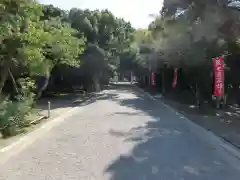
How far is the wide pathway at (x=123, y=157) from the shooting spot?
820 centimetres

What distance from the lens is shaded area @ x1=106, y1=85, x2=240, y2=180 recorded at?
8.16 meters

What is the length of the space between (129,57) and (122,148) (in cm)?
6750

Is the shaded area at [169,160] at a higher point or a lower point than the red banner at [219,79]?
lower

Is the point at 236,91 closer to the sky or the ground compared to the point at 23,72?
closer to the ground

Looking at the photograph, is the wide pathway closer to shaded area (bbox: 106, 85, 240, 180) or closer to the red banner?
shaded area (bbox: 106, 85, 240, 180)

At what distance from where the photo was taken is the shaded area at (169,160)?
816cm

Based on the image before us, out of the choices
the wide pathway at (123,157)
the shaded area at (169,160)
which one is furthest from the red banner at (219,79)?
the shaded area at (169,160)

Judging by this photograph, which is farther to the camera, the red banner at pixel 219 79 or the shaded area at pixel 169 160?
the red banner at pixel 219 79

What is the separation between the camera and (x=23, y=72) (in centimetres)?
1919

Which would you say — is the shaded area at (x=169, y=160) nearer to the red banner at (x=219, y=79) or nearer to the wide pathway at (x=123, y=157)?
the wide pathway at (x=123, y=157)

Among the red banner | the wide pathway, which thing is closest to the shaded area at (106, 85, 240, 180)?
the wide pathway

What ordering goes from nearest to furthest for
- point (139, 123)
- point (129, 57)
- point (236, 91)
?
point (139, 123) → point (236, 91) → point (129, 57)

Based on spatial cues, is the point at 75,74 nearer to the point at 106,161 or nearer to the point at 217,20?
the point at 217,20

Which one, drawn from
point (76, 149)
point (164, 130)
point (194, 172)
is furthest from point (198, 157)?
point (164, 130)
